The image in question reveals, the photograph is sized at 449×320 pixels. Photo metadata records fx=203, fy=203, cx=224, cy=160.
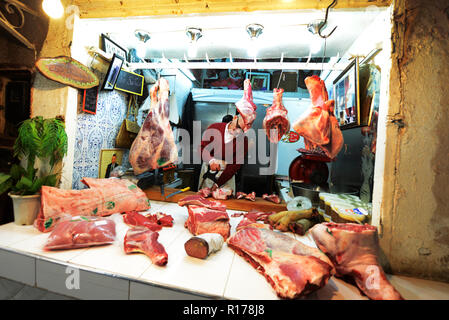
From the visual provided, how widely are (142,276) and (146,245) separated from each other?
0.34 meters

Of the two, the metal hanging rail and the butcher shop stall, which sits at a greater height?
the metal hanging rail

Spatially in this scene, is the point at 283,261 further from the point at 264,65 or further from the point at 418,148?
the point at 264,65

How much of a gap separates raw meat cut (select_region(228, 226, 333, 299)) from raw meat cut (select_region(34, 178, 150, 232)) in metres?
1.67

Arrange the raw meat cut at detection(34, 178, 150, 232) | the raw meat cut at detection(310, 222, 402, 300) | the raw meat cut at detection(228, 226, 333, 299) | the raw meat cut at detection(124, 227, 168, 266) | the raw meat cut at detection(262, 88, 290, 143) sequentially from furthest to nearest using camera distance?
the raw meat cut at detection(262, 88, 290, 143)
the raw meat cut at detection(34, 178, 150, 232)
the raw meat cut at detection(124, 227, 168, 266)
the raw meat cut at detection(310, 222, 402, 300)
the raw meat cut at detection(228, 226, 333, 299)

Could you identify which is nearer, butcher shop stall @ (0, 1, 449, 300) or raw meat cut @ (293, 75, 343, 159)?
butcher shop stall @ (0, 1, 449, 300)

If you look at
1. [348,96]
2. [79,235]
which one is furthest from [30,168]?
[348,96]

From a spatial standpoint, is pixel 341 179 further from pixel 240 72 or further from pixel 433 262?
pixel 240 72

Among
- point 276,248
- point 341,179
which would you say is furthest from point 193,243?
point 341,179

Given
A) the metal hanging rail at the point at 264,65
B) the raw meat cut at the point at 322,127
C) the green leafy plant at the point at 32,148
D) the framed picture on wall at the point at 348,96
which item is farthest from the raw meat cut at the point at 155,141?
the framed picture on wall at the point at 348,96

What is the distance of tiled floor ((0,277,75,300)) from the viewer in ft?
5.24

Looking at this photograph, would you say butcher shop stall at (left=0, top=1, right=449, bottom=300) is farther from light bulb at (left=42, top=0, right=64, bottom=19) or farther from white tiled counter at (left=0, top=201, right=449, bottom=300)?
light bulb at (left=42, top=0, right=64, bottom=19)

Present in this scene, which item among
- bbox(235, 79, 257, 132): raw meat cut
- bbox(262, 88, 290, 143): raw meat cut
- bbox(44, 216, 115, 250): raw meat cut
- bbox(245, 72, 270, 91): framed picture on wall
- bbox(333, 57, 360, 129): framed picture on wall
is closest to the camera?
bbox(44, 216, 115, 250): raw meat cut

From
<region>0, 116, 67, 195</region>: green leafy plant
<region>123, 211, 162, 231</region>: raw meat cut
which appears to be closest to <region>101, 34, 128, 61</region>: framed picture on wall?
<region>0, 116, 67, 195</region>: green leafy plant

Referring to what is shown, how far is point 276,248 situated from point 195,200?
4.36ft
